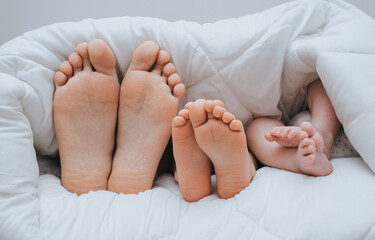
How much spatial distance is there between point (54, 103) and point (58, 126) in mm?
63

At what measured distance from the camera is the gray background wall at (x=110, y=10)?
1.25m

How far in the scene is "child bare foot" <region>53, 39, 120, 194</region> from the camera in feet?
2.72

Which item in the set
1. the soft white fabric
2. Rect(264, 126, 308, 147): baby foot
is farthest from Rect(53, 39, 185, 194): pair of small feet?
the soft white fabric

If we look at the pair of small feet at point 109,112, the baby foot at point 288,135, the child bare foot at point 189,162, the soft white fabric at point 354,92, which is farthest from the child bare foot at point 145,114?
the soft white fabric at point 354,92

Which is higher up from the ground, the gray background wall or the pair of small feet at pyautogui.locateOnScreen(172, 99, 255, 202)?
the gray background wall

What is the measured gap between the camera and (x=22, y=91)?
0.77 metres

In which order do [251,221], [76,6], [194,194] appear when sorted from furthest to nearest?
[76,6]
[194,194]
[251,221]

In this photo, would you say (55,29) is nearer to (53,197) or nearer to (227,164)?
(53,197)

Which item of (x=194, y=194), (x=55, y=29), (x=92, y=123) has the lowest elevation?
(x=194, y=194)

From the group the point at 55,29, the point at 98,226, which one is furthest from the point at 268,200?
the point at 55,29

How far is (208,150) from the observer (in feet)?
2.34

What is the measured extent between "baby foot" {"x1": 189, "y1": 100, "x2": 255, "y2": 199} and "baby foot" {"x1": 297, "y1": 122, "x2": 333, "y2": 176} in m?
0.12

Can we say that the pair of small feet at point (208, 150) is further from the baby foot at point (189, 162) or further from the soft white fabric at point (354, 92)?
the soft white fabric at point (354, 92)

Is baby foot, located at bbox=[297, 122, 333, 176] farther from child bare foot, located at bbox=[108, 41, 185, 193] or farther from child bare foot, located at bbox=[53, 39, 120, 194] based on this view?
child bare foot, located at bbox=[53, 39, 120, 194]
